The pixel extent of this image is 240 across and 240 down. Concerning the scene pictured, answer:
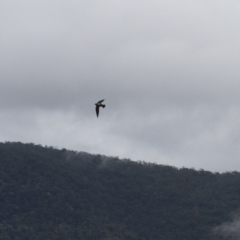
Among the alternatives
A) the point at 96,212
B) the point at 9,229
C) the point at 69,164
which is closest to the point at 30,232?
the point at 9,229

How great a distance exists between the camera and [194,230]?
153 metres

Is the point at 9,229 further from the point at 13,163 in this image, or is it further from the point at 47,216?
the point at 13,163

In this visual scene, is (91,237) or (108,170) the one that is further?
(108,170)

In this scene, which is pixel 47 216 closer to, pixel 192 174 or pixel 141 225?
pixel 141 225

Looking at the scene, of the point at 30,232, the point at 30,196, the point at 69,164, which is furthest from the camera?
the point at 69,164

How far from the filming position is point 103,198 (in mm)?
165000

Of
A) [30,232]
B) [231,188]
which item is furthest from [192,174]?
[30,232]

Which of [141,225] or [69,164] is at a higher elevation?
[69,164]

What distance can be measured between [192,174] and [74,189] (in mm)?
20020

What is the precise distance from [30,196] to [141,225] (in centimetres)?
1602

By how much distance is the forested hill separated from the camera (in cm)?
15138

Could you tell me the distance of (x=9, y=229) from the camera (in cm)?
14775

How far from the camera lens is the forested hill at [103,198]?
15138cm

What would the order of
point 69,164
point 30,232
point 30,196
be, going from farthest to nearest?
point 69,164 < point 30,196 < point 30,232
